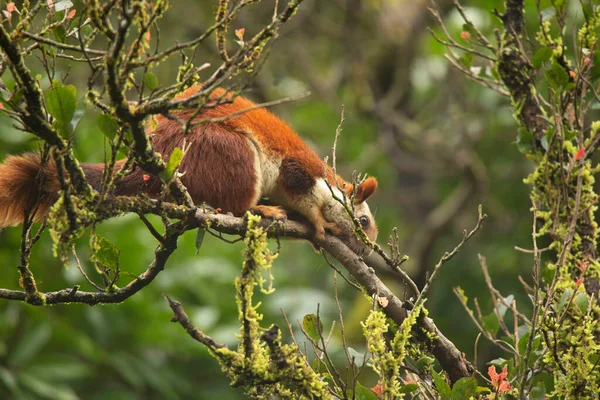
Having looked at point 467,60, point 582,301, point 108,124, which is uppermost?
point 467,60

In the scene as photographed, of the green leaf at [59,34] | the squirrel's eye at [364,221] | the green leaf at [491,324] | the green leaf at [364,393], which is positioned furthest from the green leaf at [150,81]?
the squirrel's eye at [364,221]

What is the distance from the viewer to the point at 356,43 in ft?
25.2

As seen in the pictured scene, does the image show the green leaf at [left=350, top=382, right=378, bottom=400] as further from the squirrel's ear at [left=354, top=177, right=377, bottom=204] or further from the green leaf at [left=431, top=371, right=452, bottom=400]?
the squirrel's ear at [left=354, top=177, right=377, bottom=204]

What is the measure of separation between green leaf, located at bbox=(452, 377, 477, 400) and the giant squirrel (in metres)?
0.83

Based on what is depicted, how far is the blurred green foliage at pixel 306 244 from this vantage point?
201 inches

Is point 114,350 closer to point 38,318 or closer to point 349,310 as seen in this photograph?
point 38,318

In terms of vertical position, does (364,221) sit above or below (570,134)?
below

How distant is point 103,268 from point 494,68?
2.02 metres

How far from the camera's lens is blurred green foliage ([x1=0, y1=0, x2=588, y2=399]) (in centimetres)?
511

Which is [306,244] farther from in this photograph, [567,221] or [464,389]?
[464,389]

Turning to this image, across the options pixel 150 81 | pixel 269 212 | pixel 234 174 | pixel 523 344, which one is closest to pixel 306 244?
pixel 269 212

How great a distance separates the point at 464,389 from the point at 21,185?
1.85 meters

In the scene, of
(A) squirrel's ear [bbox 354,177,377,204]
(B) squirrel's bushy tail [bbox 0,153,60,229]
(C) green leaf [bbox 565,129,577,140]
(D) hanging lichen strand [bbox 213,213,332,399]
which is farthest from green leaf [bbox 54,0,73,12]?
(A) squirrel's ear [bbox 354,177,377,204]

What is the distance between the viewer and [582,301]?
8.14 feet
